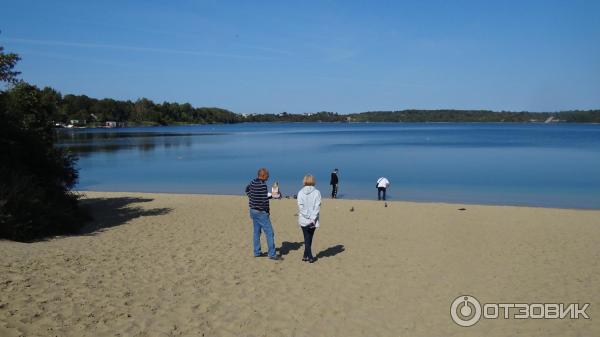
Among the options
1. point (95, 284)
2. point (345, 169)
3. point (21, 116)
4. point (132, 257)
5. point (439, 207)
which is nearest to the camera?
point (95, 284)

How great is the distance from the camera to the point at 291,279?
7.99m

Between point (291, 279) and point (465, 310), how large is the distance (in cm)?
283

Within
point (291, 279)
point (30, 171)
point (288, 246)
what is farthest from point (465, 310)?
point (30, 171)

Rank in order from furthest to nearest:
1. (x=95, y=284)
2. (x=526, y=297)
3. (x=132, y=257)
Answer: (x=132, y=257), (x=526, y=297), (x=95, y=284)

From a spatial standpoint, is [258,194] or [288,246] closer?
[258,194]

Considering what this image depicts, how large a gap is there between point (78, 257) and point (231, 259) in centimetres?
276

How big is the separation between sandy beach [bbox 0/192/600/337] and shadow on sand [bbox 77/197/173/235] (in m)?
0.21

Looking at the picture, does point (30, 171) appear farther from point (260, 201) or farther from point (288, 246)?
point (260, 201)

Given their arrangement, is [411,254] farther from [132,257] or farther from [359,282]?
[132,257]

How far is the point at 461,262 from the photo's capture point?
956 cm

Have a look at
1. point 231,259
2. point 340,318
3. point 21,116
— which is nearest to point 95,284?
point 231,259

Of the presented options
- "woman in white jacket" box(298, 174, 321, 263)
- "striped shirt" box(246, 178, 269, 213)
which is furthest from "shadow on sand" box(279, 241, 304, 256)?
"striped shirt" box(246, 178, 269, 213)

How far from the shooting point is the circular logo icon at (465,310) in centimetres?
639

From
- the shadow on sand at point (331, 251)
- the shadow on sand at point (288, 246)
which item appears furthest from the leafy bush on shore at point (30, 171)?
the shadow on sand at point (331, 251)
